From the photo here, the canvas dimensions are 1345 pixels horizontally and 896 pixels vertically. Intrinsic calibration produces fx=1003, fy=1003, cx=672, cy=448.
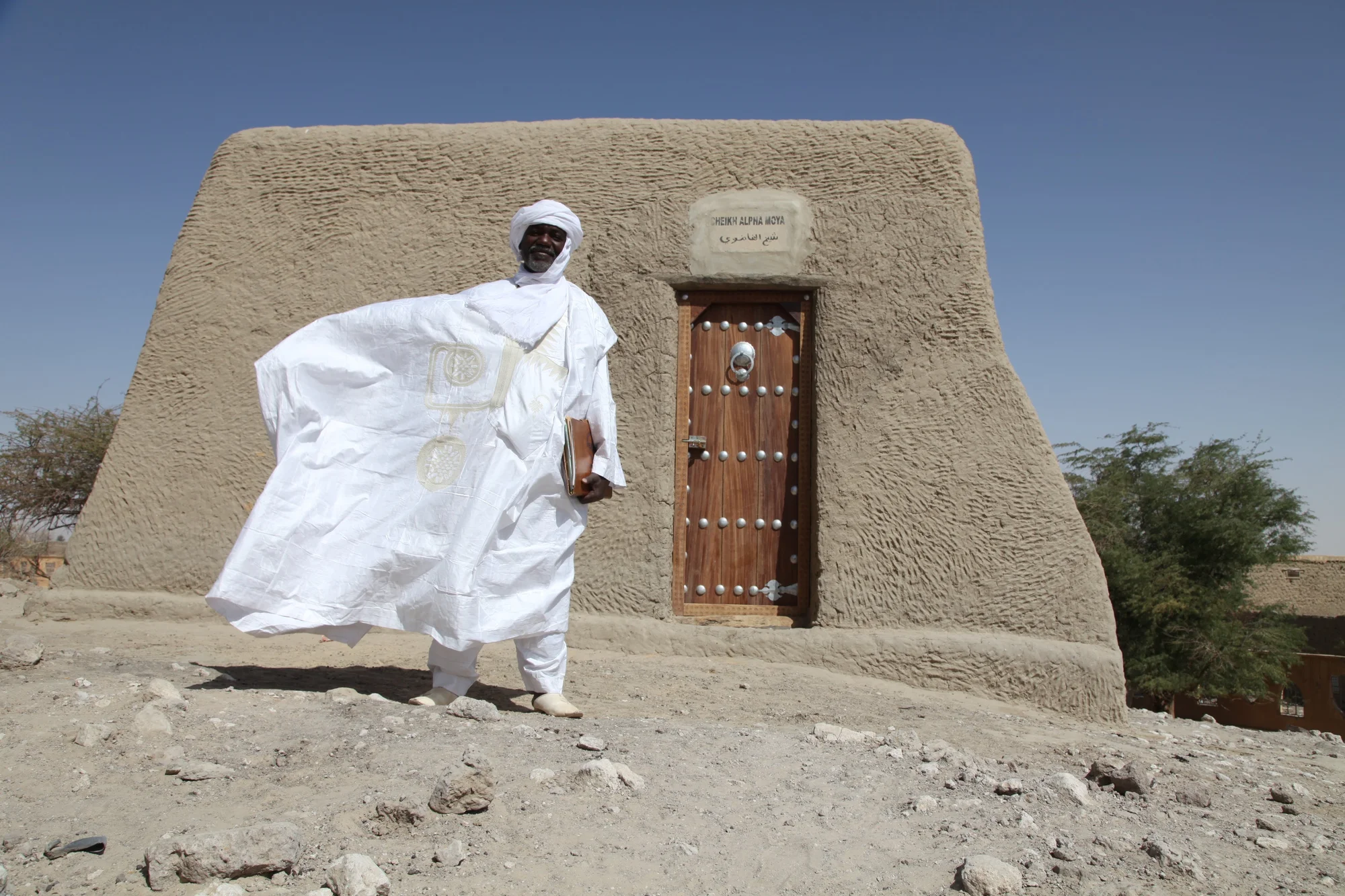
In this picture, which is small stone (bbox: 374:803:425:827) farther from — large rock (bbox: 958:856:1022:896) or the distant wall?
the distant wall

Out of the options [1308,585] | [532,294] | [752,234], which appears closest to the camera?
[532,294]

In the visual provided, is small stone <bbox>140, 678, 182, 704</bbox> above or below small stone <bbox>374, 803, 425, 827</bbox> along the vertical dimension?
above

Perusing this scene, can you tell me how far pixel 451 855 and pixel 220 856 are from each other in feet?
1.40

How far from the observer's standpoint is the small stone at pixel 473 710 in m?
3.00

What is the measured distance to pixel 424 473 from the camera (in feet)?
11.4

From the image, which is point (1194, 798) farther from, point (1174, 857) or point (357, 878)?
point (357, 878)

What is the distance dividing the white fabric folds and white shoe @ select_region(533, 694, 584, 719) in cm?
24

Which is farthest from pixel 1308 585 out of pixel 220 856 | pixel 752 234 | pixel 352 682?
pixel 220 856

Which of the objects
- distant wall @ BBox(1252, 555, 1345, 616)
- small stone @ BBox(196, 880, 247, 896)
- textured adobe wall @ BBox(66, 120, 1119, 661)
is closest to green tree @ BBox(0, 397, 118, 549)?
textured adobe wall @ BBox(66, 120, 1119, 661)

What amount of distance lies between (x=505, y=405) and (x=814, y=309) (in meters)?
1.91

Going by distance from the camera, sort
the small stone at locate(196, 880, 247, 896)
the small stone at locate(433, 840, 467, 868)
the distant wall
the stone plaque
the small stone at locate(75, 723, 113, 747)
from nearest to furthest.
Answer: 1. the small stone at locate(196, 880, 247, 896)
2. the small stone at locate(433, 840, 467, 868)
3. the small stone at locate(75, 723, 113, 747)
4. the stone plaque
5. the distant wall

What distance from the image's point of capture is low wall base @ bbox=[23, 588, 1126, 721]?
431 cm

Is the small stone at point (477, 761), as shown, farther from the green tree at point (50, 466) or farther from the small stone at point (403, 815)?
the green tree at point (50, 466)

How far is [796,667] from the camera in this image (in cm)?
438
